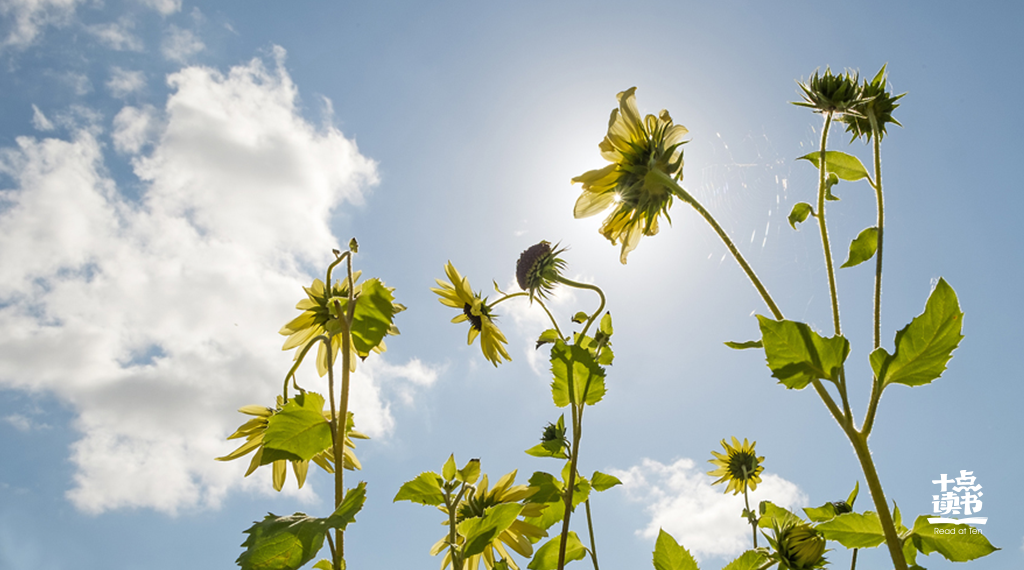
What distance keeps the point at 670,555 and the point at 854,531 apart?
1.27 ft

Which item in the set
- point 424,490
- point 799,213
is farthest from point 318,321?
point 799,213

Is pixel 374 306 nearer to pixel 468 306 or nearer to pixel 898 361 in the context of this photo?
pixel 898 361

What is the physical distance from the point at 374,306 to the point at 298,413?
21 centimetres

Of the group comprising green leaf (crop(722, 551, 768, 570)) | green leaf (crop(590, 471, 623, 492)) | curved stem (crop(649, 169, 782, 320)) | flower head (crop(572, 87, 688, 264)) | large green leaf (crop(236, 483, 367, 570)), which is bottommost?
green leaf (crop(722, 551, 768, 570))

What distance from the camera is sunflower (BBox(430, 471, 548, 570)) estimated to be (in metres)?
1.21

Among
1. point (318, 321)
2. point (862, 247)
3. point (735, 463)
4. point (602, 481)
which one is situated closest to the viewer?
point (862, 247)

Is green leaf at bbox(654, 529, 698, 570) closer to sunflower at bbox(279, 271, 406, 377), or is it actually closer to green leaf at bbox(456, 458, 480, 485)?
green leaf at bbox(456, 458, 480, 485)

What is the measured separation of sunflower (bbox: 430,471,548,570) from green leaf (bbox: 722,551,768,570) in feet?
1.31

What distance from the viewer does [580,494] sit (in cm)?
138

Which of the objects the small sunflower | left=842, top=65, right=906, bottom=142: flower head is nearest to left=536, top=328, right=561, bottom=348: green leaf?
left=842, top=65, right=906, bottom=142: flower head

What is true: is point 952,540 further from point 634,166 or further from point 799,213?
point 634,166

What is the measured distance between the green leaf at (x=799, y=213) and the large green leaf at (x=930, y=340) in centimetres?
35

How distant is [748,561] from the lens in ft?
3.71

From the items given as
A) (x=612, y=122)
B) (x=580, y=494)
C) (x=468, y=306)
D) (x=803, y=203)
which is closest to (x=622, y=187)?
(x=612, y=122)
